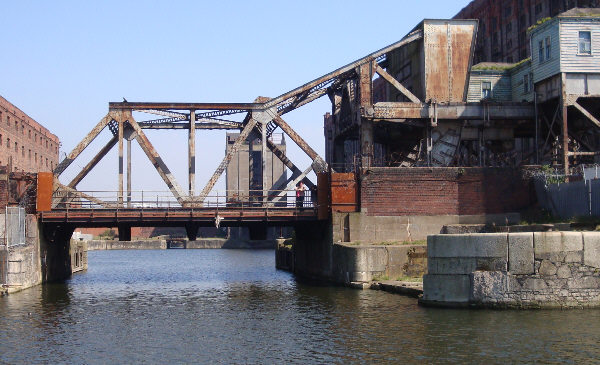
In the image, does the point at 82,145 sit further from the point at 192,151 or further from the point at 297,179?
the point at 297,179

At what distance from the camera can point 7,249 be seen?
37.6 meters

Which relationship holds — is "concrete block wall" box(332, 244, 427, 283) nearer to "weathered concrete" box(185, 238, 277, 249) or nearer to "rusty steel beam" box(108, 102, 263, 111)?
"rusty steel beam" box(108, 102, 263, 111)

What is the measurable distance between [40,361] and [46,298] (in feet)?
54.5

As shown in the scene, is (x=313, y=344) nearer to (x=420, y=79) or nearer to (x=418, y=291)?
(x=418, y=291)

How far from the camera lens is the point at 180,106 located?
4797 cm

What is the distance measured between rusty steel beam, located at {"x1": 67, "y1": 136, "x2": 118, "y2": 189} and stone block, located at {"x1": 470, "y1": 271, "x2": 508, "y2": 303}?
2750 cm

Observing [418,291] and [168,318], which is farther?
[418,291]

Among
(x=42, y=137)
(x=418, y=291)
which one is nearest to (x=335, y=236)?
(x=418, y=291)

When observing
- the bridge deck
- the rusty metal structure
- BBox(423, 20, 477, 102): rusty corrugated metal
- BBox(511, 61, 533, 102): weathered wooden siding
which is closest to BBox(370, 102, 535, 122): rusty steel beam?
the rusty metal structure

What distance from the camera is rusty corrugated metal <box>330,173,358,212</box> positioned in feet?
142

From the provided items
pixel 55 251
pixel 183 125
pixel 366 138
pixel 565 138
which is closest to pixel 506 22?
pixel 565 138

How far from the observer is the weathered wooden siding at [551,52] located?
45.5 m

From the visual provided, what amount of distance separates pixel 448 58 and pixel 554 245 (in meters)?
24.1

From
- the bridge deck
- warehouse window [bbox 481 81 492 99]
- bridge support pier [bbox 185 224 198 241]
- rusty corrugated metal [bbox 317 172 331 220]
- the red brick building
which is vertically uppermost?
the red brick building
